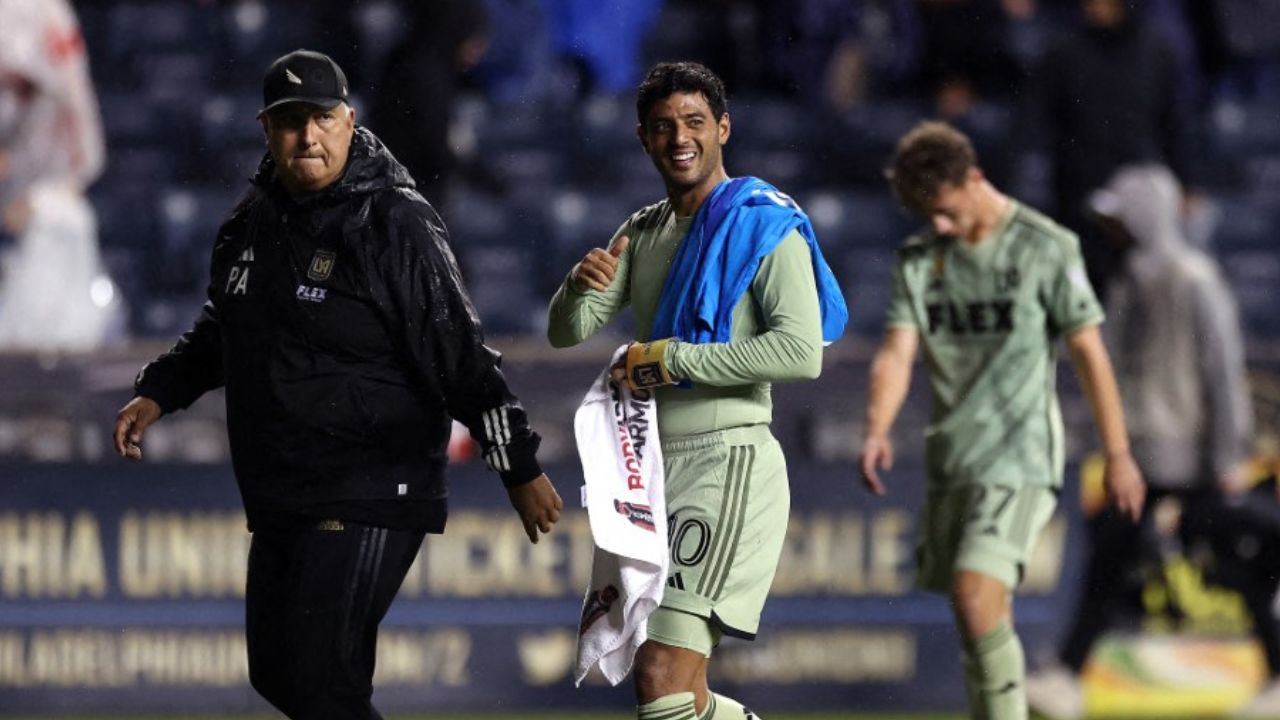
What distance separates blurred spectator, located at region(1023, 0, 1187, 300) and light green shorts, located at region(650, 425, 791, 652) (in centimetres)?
601

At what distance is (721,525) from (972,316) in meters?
2.12

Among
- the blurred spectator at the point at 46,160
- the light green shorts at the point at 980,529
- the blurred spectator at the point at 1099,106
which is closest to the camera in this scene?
the light green shorts at the point at 980,529

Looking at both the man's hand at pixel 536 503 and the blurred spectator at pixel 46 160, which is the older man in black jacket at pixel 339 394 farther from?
the blurred spectator at pixel 46 160

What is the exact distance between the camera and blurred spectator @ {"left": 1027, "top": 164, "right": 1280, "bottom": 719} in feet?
29.8

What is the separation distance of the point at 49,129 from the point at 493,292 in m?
2.30

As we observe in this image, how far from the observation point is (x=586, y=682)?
9.19m

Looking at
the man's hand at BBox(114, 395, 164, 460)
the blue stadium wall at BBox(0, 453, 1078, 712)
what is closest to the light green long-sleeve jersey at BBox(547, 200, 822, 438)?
the man's hand at BBox(114, 395, 164, 460)

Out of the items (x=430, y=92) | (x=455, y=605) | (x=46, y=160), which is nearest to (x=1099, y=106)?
(x=430, y=92)

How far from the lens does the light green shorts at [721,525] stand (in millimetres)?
5324

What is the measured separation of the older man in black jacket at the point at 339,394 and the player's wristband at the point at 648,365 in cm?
27

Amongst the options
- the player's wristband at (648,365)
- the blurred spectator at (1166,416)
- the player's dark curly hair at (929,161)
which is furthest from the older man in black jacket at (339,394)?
the blurred spectator at (1166,416)

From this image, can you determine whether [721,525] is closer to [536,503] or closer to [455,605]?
[536,503]

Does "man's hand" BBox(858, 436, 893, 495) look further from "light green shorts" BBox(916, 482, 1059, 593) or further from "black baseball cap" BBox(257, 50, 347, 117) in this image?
"black baseball cap" BBox(257, 50, 347, 117)

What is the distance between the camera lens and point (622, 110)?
40.7 ft
